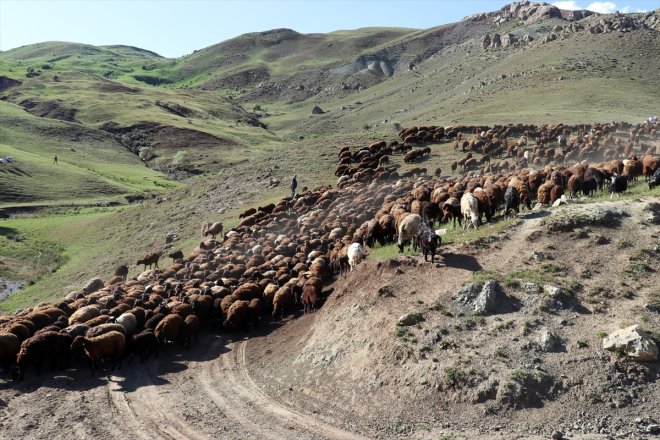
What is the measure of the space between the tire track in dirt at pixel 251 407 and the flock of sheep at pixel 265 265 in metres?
2.76

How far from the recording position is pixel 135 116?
11156 centimetres

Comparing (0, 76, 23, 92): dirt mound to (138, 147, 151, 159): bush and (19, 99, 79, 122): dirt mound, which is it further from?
(138, 147, 151, 159): bush

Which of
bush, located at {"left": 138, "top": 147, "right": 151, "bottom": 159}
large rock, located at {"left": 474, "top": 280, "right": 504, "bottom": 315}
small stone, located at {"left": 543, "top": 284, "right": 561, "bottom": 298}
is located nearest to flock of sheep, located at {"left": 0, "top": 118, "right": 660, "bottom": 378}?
large rock, located at {"left": 474, "top": 280, "right": 504, "bottom": 315}

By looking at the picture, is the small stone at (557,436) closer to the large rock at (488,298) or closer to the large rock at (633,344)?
the large rock at (633,344)

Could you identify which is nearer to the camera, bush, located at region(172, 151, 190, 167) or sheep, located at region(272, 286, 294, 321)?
sheep, located at region(272, 286, 294, 321)

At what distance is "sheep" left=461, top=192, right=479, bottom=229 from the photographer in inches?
799

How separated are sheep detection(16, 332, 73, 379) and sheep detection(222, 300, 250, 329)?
16.9ft

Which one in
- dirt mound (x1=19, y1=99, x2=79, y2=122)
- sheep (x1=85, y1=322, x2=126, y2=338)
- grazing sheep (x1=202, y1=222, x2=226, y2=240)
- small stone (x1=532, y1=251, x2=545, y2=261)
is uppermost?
dirt mound (x1=19, y1=99, x2=79, y2=122)

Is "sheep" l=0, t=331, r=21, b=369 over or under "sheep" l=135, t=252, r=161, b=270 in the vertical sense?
over

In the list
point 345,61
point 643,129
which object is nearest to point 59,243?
point 643,129

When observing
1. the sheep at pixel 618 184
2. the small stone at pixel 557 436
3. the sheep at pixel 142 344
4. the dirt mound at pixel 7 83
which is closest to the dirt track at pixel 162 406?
the sheep at pixel 142 344

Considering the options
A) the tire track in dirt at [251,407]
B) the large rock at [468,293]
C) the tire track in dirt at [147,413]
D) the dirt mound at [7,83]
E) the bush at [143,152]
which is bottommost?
the tire track in dirt at [251,407]

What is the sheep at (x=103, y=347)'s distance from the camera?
16.5 meters

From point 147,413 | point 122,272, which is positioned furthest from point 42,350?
point 122,272
